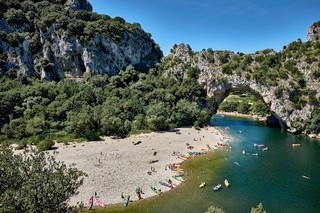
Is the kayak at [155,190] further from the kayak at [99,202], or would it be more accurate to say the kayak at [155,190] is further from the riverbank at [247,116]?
the riverbank at [247,116]

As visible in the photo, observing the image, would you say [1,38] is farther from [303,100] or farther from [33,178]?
[303,100]

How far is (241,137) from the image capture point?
7975cm

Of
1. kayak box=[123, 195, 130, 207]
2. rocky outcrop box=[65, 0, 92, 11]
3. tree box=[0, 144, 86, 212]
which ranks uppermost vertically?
rocky outcrop box=[65, 0, 92, 11]

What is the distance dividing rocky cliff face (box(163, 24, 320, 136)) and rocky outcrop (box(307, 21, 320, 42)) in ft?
50.8

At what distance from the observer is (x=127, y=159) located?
51812mm

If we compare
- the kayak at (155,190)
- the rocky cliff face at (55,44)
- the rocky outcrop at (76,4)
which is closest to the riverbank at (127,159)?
the kayak at (155,190)

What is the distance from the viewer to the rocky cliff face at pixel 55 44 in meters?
102

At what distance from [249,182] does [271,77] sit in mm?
60476

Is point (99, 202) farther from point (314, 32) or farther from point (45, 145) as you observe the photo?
point (314, 32)

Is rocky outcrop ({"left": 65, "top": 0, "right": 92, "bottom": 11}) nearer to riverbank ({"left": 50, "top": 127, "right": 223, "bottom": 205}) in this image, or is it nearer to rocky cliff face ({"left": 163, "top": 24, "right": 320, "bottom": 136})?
rocky cliff face ({"left": 163, "top": 24, "right": 320, "bottom": 136})

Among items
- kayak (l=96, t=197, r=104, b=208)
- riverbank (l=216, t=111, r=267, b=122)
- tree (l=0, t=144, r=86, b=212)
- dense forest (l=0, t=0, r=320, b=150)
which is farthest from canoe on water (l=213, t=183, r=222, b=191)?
riverbank (l=216, t=111, r=267, b=122)

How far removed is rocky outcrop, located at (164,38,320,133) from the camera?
87375 mm

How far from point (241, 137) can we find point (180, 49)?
2220 inches

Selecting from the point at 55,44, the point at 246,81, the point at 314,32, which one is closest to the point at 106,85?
the point at 55,44
